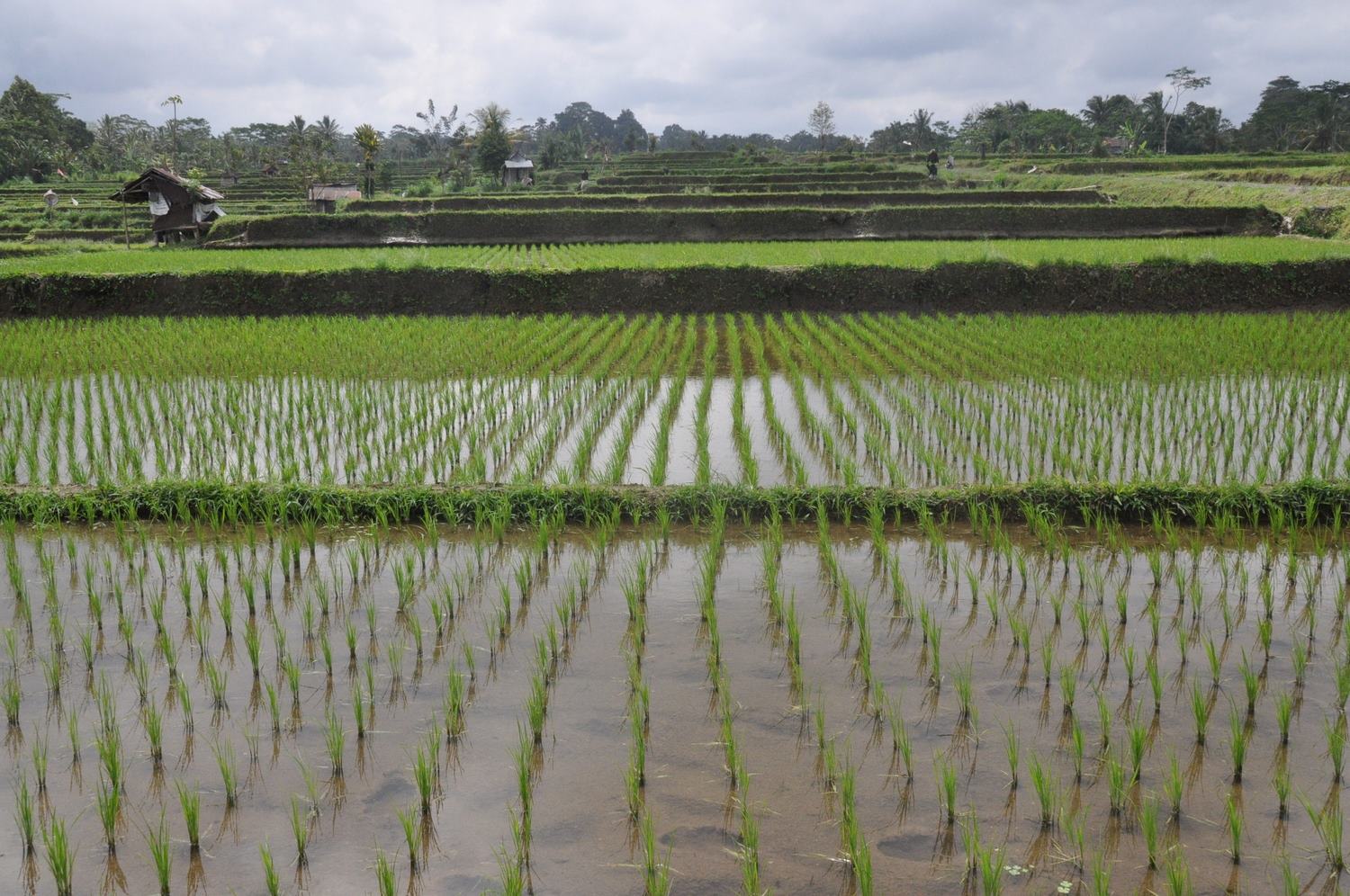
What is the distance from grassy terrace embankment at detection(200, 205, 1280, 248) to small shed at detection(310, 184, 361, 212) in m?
7.64

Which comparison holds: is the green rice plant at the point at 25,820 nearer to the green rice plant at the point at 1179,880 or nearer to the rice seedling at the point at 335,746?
the rice seedling at the point at 335,746

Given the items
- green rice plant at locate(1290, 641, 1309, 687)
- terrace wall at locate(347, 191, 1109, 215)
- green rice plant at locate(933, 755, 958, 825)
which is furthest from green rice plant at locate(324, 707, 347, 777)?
terrace wall at locate(347, 191, 1109, 215)

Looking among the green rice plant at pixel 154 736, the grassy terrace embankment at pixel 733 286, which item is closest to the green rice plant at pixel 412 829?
the green rice plant at pixel 154 736

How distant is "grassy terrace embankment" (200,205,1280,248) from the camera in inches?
918

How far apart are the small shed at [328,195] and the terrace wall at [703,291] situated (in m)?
18.3

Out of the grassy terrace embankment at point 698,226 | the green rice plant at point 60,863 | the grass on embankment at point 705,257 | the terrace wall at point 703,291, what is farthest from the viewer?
the grassy terrace embankment at point 698,226

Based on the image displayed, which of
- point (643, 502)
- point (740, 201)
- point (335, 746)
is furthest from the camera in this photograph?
point (740, 201)

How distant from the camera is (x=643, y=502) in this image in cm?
552

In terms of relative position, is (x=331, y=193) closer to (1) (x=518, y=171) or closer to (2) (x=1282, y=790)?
(1) (x=518, y=171)

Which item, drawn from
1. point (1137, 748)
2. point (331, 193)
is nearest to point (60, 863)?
point (1137, 748)

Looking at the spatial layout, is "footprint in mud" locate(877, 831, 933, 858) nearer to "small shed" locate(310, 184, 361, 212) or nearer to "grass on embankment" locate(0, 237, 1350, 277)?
"grass on embankment" locate(0, 237, 1350, 277)

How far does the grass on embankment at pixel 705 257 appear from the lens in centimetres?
1377

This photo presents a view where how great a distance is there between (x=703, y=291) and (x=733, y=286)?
15.6 inches

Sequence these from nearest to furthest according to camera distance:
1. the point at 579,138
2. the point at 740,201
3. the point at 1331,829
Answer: the point at 1331,829 < the point at 740,201 < the point at 579,138
